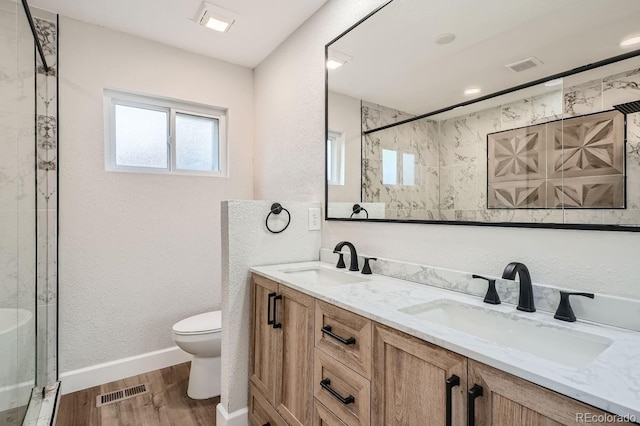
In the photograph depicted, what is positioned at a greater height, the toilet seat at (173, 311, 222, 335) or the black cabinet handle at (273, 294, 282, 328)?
the black cabinet handle at (273, 294, 282, 328)

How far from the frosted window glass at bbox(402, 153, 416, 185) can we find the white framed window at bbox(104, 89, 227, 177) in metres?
1.75

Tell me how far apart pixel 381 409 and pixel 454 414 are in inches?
10.6

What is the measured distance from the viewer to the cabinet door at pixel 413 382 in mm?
778

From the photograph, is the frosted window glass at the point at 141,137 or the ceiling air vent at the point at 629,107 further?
the frosted window glass at the point at 141,137

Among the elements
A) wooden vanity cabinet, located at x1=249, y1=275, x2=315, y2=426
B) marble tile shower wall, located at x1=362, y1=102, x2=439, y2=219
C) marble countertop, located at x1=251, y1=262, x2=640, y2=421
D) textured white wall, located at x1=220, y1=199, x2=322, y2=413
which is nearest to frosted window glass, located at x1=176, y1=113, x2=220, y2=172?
textured white wall, located at x1=220, y1=199, x2=322, y2=413

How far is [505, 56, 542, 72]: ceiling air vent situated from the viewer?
3.67ft

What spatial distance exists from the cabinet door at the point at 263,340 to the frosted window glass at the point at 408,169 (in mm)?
805

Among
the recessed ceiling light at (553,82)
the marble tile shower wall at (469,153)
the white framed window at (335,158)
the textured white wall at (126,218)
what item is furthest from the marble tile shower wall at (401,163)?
the textured white wall at (126,218)

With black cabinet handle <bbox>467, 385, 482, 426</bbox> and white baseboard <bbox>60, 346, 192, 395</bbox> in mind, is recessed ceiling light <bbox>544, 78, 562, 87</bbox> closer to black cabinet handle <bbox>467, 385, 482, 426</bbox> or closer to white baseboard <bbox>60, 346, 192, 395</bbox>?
black cabinet handle <bbox>467, 385, 482, 426</bbox>

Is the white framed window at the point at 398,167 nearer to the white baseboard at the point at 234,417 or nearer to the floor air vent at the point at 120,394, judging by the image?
the white baseboard at the point at 234,417

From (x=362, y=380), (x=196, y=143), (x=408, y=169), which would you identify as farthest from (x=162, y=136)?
(x=362, y=380)

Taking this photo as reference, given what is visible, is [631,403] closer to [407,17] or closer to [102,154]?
[407,17]

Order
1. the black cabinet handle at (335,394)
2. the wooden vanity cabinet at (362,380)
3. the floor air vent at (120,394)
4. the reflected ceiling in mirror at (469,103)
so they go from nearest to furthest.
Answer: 1. the wooden vanity cabinet at (362,380)
2. the reflected ceiling in mirror at (469,103)
3. the black cabinet handle at (335,394)
4. the floor air vent at (120,394)

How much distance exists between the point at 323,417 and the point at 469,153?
3.85 feet
